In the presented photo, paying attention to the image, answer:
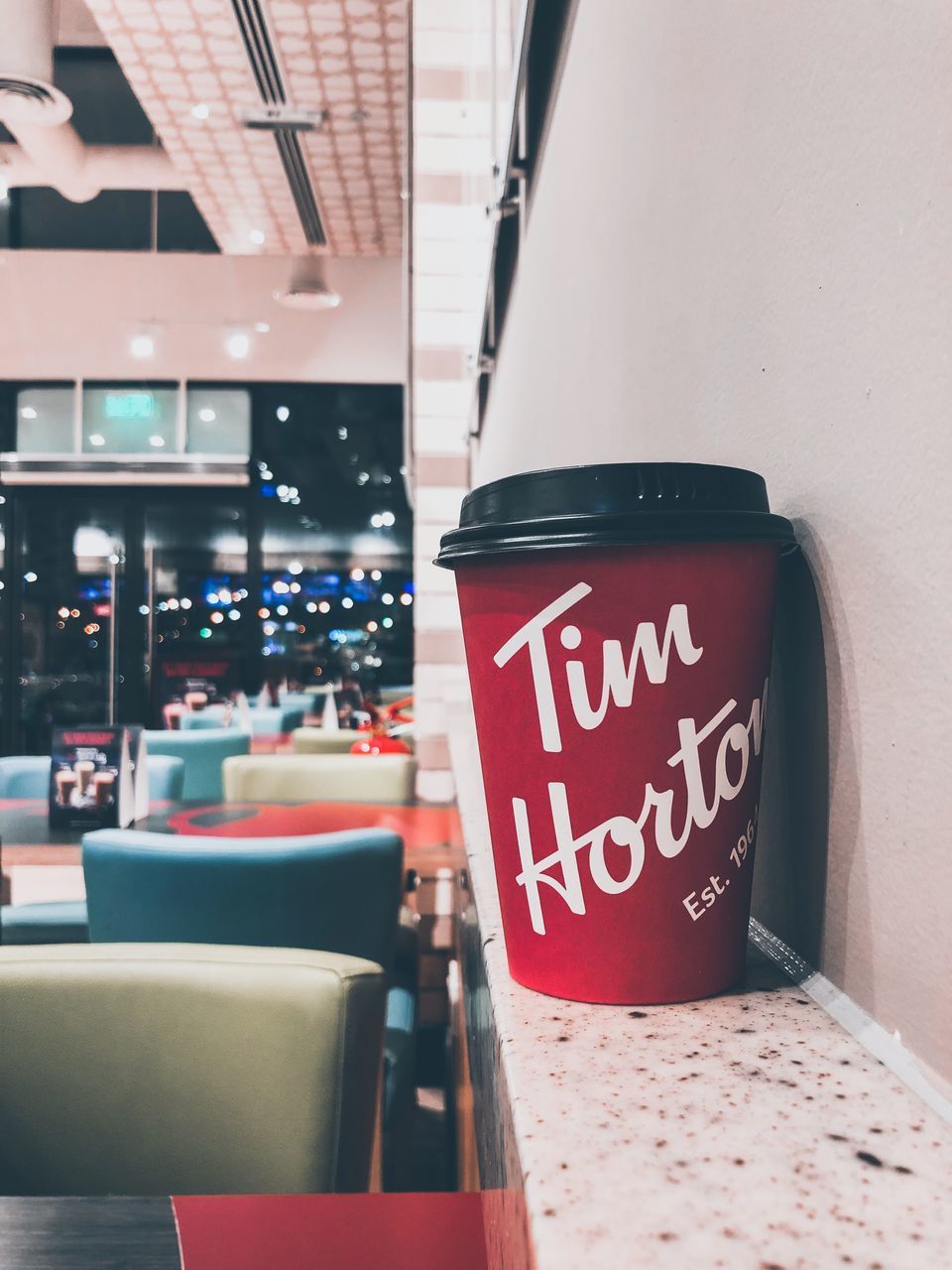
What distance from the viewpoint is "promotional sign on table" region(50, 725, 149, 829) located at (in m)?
2.49

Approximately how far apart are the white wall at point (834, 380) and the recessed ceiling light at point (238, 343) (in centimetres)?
829

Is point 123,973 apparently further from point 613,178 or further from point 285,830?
point 285,830

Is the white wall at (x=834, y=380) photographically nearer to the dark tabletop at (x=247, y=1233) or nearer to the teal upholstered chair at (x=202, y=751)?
the dark tabletop at (x=247, y=1233)

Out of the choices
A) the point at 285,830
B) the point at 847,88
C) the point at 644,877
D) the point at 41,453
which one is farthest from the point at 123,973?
the point at 41,453

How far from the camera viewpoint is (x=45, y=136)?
21.4 feet

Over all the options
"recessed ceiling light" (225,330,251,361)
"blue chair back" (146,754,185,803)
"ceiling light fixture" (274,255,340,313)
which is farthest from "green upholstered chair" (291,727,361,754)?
"recessed ceiling light" (225,330,251,361)

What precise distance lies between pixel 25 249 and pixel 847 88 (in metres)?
9.63

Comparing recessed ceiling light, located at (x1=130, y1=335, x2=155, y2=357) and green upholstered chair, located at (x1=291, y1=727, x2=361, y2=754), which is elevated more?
recessed ceiling light, located at (x1=130, y1=335, x2=155, y2=357)

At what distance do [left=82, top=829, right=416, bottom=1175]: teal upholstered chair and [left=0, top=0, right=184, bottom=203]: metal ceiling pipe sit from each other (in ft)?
16.2

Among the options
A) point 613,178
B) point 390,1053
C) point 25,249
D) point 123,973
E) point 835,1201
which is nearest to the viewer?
point 835,1201

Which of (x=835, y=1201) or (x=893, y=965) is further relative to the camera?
(x=893, y=965)

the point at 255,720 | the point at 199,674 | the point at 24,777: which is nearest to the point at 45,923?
the point at 24,777

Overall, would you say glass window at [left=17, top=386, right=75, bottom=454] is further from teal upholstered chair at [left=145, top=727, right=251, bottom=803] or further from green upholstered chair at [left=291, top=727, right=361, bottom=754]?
green upholstered chair at [left=291, top=727, right=361, bottom=754]

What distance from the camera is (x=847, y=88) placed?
18.4 inches
